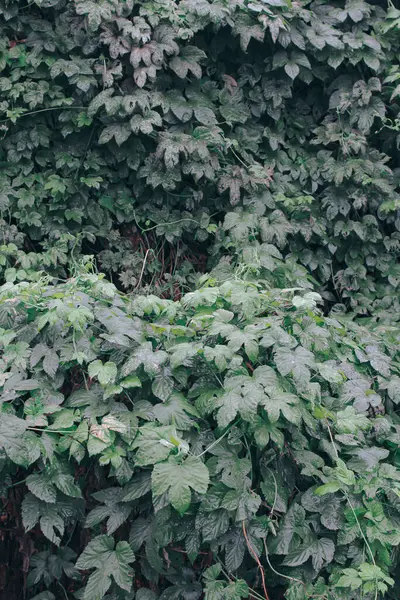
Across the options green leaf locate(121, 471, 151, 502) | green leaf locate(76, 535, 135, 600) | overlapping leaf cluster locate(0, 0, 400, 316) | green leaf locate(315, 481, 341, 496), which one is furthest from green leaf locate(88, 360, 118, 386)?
overlapping leaf cluster locate(0, 0, 400, 316)

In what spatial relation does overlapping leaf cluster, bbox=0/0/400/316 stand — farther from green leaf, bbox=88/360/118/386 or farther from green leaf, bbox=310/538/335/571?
green leaf, bbox=310/538/335/571

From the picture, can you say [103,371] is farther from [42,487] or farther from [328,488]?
[328,488]

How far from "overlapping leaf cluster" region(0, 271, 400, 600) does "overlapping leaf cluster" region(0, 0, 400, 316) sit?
1.26 metres

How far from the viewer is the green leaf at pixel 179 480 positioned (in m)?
1.81

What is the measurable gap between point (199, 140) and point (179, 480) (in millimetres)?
2231

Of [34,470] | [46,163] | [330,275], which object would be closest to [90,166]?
[46,163]

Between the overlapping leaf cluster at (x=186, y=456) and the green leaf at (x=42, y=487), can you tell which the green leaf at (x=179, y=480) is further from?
the green leaf at (x=42, y=487)

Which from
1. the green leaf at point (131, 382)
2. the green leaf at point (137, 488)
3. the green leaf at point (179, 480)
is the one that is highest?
the green leaf at point (131, 382)

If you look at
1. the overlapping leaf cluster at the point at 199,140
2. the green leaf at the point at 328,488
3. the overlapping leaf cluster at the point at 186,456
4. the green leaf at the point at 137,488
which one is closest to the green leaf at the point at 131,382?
the overlapping leaf cluster at the point at 186,456

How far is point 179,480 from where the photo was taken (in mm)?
1831

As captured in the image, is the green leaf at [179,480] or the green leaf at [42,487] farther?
the green leaf at [42,487]

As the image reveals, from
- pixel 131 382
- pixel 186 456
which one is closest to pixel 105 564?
pixel 186 456

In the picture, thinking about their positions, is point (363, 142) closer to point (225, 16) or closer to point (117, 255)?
point (225, 16)

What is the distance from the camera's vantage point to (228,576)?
2055 mm
